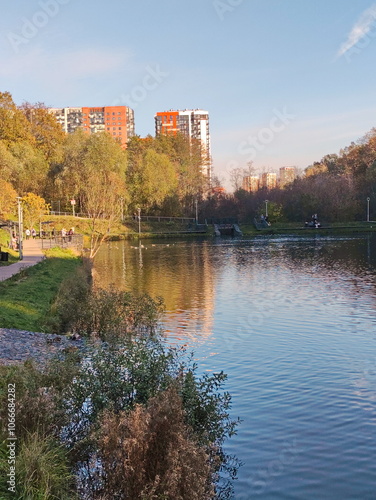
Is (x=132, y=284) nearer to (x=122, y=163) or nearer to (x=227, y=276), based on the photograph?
(x=227, y=276)

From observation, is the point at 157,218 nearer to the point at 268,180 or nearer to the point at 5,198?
the point at 5,198

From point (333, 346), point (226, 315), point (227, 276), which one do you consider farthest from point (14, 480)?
point (227, 276)

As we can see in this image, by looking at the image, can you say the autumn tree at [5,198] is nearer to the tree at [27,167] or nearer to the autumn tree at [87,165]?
the tree at [27,167]

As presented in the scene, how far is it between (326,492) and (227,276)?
25.7m

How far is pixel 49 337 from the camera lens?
628 inches

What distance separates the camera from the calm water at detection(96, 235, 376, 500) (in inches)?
353

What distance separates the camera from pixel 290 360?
49.5 feet

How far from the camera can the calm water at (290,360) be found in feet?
29.4

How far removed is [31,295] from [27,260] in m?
12.9

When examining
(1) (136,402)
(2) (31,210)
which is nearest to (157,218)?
(2) (31,210)

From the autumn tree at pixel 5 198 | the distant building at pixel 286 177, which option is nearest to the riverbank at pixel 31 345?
the autumn tree at pixel 5 198

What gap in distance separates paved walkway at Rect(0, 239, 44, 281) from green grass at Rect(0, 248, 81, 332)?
23.2 inches

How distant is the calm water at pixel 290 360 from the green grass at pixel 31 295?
392cm

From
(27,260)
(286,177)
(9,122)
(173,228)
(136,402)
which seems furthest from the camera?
(286,177)
